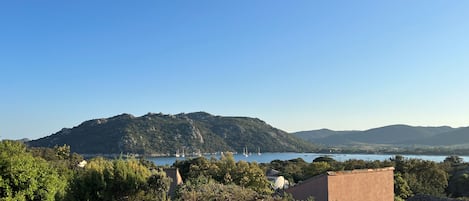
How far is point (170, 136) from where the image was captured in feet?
428

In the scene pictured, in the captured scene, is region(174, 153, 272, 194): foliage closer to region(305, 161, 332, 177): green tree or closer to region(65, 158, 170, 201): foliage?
region(305, 161, 332, 177): green tree

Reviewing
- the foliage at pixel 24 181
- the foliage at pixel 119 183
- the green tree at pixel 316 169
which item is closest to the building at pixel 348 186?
the foliage at pixel 119 183

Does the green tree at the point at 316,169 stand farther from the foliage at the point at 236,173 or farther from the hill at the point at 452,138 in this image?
the hill at the point at 452,138

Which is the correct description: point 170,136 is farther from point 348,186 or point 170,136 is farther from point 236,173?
point 348,186

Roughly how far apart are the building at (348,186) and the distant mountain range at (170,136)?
81.6m

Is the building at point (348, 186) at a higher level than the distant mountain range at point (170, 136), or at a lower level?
lower

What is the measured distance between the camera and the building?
12.2 metres

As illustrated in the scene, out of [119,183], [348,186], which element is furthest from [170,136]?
[119,183]

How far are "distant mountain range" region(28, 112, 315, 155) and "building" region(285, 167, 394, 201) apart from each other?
8155 cm

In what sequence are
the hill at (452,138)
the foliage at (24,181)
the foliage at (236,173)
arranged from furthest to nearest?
the hill at (452,138), the foliage at (236,173), the foliage at (24,181)

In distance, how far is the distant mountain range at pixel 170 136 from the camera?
10825cm

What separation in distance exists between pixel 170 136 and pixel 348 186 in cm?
11979

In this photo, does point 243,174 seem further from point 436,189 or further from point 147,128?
point 147,128

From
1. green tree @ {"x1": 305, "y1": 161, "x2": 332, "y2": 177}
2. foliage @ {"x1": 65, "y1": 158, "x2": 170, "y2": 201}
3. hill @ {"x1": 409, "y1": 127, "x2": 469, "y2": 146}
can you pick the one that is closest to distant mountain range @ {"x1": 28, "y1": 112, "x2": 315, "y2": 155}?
green tree @ {"x1": 305, "y1": 161, "x2": 332, "y2": 177}
